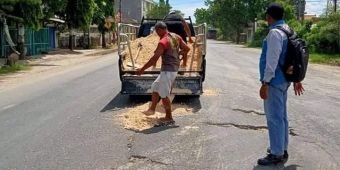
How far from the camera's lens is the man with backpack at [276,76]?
20.8 ft

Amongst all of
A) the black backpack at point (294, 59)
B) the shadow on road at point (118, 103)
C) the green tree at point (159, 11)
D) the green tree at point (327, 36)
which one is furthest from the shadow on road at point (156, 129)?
the green tree at point (159, 11)

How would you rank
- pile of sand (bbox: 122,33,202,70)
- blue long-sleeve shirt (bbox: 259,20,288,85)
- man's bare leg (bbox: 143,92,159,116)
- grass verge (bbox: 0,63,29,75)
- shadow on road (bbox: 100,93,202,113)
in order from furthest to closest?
grass verge (bbox: 0,63,29,75), pile of sand (bbox: 122,33,202,70), shadow on road (bbox: 100,93,202,113), man's bare leg (bbox: 143,92,159,116), blue long-sleeve shirt (bbox: 259,20,288,85)

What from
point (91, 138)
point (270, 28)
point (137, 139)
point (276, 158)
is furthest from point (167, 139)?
point (270, 28)

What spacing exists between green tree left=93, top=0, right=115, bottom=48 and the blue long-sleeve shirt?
44832 millimetres

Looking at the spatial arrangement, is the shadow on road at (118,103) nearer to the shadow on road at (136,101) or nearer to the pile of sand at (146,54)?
the shadow on road at (136,101)

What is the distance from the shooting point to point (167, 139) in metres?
8.09

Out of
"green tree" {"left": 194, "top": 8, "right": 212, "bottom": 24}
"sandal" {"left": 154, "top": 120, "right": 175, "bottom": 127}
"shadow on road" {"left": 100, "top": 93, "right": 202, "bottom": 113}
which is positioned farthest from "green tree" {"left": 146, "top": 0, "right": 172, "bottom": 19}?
"sandal" {"left": 154, "top": 120, "right": 175, "bottom": 127}

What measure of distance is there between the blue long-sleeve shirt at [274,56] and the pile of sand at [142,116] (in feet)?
9.93

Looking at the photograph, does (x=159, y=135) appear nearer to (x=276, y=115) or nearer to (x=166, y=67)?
(x=166, y=67)

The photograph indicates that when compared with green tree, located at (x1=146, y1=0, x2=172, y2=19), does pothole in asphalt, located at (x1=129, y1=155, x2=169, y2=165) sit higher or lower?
lower

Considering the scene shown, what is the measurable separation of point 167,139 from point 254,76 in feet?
38.4

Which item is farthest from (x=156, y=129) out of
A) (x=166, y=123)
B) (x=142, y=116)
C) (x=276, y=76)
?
(x=276, y=76)

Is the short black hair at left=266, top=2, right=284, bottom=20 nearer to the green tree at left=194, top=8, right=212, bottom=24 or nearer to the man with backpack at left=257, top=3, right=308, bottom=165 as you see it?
the man with backpack at left=257, top=3, right=308, bottom=165

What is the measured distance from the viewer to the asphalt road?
673cm
